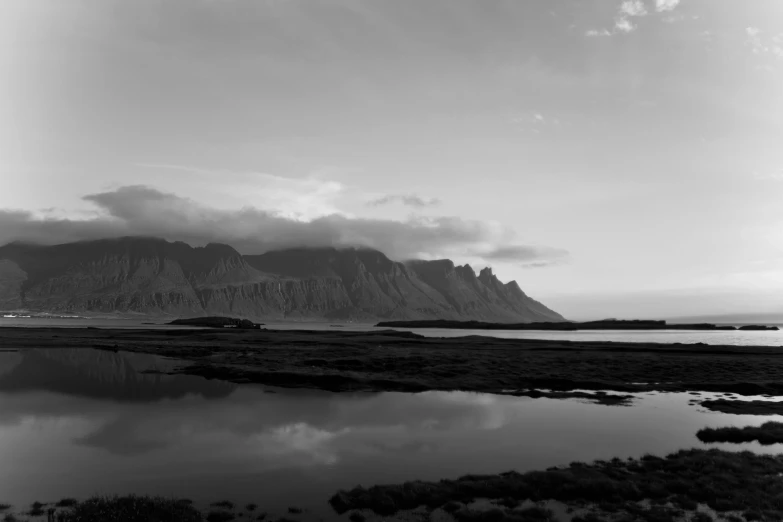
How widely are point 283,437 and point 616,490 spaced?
1910 cm

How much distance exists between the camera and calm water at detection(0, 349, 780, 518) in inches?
845

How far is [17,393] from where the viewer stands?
43.7 metres

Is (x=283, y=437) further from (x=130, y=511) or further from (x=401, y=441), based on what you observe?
(x=130, y=511)

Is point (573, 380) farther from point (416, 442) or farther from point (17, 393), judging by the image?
point (17, 393)

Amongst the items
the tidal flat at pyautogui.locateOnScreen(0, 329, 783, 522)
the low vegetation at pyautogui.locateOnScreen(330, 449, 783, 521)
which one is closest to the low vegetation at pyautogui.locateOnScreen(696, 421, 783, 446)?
the tidal flat at pyautogui.locateOnScreen(0, 329, 783, 522)

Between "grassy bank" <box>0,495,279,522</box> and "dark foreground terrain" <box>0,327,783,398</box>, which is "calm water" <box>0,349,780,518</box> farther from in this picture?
"dark foreground terrain" <box>0,327,783,398</box>

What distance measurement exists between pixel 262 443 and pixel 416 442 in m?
9.40

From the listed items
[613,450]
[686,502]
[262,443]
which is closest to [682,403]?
[613,450]

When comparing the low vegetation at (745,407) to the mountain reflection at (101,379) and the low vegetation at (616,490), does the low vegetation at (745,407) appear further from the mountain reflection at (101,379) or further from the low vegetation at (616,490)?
the mountain reflection at (101,379)

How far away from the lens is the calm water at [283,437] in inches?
845

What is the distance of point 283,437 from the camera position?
2962 cm

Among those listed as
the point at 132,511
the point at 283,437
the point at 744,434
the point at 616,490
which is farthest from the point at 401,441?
the point at 744,434

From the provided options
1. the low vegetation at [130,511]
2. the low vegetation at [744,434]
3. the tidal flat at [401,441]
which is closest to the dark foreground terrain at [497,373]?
the tidal flat at [401,441]

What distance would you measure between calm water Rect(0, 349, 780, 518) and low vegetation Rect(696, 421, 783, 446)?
1.39 meters
